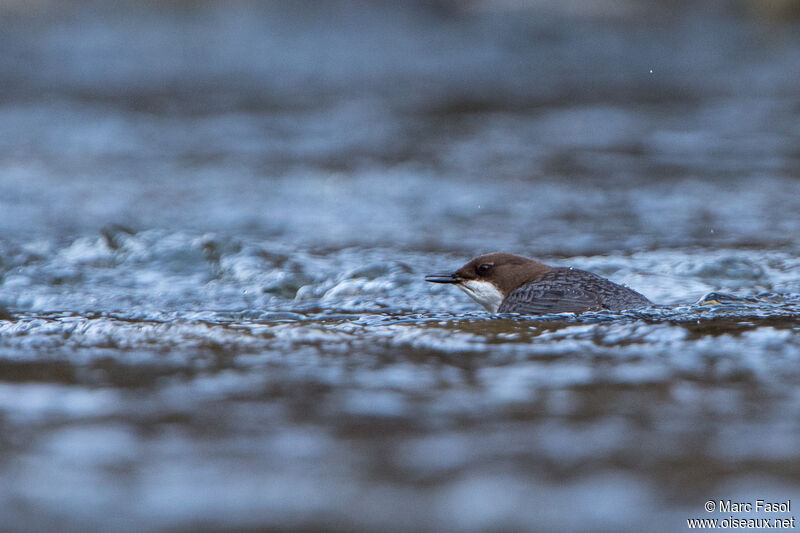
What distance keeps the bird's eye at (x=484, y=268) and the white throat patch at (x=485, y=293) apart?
5cm

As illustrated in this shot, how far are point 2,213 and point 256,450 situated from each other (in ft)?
18.3

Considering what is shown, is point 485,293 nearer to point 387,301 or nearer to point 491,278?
point 491,278

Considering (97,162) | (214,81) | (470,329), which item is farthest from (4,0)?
(470,329)

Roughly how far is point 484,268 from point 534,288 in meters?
0.45

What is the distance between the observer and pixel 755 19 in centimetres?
1945

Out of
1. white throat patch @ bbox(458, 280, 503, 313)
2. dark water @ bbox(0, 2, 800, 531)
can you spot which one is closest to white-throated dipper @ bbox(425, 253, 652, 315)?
white throat patch @ bbox(458, 280, 503, 313)

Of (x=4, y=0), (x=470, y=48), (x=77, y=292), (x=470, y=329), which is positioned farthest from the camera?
(x=4, y=0)

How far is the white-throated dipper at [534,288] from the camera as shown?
5516 mm

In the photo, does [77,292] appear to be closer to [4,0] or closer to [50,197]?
[50,197]

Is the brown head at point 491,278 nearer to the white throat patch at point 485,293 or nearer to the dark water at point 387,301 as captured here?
the white throat patch at point 485,293

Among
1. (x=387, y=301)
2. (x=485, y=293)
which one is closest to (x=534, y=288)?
(x=485, y=293)

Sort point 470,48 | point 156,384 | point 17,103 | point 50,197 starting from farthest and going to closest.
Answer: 1. point 470,48
2. point 17,103
3. point 50,197
4. point 156,384

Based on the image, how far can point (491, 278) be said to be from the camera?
6.08 meters

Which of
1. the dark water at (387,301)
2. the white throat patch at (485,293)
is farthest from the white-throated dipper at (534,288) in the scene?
the dark water at (387,301)
